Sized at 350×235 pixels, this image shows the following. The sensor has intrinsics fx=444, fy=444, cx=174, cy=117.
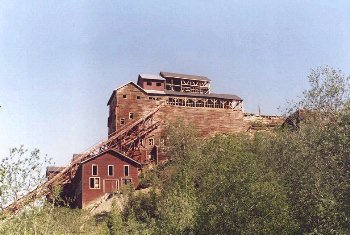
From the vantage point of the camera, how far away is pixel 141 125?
76250 millimetres

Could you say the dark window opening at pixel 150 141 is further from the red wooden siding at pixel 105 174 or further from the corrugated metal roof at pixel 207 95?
the corrugated metal roof at pixel 207 95

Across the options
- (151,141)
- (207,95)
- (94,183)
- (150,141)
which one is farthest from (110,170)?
(207,95)

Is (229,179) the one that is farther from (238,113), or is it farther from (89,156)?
(238,113)

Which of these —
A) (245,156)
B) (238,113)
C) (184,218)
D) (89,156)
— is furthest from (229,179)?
(238,113)

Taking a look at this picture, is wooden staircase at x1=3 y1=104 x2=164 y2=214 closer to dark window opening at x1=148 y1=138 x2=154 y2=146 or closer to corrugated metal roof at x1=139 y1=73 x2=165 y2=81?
dark window opening at x1=148 y1=138 x2=154 y2=146

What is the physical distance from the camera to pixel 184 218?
148 feet

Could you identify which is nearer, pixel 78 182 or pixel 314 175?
pixel 314 175

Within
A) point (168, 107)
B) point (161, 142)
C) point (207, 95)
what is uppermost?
point (207, 95)

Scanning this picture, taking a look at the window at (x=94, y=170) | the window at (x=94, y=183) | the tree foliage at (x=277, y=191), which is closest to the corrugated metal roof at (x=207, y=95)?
the window at (x=94, y=170)

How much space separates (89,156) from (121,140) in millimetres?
6095

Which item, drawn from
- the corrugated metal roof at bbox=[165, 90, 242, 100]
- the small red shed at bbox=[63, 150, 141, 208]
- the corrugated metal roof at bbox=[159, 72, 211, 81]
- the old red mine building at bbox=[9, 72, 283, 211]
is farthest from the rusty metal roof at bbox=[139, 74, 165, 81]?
the small red shed at bbox=[63, 150, 141, 208]

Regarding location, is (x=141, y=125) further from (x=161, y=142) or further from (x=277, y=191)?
(x=277, y=191)

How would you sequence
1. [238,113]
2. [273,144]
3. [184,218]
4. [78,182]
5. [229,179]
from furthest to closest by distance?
[238,113], [78,182], [273,144], [184,218], [229,179]

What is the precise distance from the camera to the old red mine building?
68.1 m
